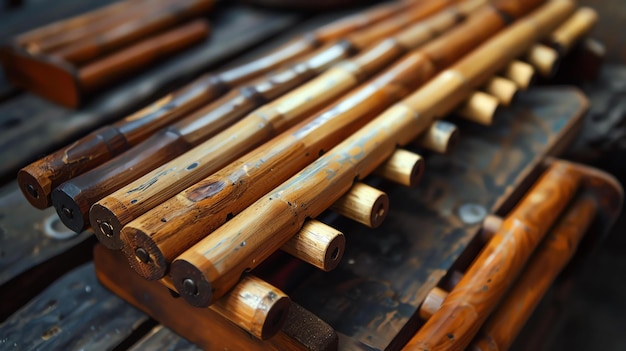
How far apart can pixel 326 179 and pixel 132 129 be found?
0.41m

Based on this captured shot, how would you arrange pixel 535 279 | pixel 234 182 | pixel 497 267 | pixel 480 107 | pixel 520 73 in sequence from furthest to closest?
1. pixel 520 73
2. pixel 480 107
3. pixel 535 279
4. pixel 497 267
5. pixel 234 182

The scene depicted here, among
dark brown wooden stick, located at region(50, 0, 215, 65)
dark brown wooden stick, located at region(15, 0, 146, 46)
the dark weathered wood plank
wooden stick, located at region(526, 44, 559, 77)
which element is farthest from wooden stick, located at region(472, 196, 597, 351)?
dark brown wooden stick, located at region(15, 0, 146, 46)

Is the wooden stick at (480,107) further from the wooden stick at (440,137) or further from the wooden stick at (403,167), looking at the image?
the wooden stick at (403,167)

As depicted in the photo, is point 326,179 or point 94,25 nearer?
point 326,179

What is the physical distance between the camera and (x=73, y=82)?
1570mm

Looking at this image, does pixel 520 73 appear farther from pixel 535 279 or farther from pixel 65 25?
pixel 65 25

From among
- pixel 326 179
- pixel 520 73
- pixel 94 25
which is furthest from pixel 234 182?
pixel 94 25

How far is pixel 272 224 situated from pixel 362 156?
0.26 metres

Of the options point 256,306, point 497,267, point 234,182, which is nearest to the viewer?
point 256,306

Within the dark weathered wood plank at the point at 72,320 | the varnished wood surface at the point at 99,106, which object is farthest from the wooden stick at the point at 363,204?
the varnished wood surface at the point at 99,106

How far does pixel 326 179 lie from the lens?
1.03 m

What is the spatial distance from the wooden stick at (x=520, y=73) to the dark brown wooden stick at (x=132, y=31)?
1023 millimetres

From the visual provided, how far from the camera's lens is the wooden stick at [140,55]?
1.63 m

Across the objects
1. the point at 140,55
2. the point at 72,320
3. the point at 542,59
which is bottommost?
the point at 72,320
